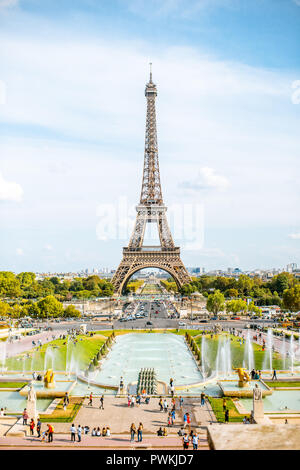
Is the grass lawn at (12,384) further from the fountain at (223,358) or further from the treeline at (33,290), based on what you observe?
the treeline at (33,290)

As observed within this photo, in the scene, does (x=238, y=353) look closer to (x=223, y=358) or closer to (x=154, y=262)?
(x=223, y=358)

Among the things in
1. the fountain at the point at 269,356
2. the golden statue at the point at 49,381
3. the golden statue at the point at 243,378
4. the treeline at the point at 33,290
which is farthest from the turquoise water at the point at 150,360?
the treeline at the point at 33,290

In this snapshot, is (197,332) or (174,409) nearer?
(174,409)

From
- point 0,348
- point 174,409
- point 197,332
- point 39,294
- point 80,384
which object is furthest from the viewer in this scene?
point 39,294

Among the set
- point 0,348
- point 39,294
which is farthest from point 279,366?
point 39,294
